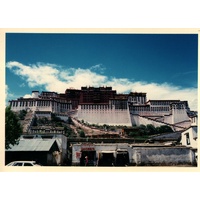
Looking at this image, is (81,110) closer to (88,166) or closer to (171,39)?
(88,166)

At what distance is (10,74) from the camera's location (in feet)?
26.3

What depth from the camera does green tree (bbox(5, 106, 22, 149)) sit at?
7902 millimetres

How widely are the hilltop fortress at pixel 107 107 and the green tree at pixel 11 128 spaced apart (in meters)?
0.20

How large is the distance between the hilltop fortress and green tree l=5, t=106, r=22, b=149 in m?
0.20

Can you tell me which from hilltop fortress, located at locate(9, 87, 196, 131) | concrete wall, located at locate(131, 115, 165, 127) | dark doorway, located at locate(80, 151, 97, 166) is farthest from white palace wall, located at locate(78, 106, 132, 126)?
dark doorway, located at locate(80, 151, 97, 166)

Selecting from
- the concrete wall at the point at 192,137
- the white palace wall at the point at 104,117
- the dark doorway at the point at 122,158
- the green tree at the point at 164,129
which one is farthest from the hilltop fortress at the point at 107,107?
the dark doorway at the point at 122,158

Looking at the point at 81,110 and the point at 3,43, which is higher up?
the point at 3,43

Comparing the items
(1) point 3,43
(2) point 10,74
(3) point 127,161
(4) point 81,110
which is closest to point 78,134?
(4) point 81,110

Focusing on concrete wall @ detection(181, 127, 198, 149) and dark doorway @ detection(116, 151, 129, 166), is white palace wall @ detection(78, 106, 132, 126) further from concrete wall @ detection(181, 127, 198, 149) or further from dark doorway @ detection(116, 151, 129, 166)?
concrete wall @ detection(181, 127, 198, 149)

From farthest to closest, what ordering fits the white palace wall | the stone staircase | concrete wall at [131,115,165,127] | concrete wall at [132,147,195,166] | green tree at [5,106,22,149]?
the white palace wall
concrete wall at [131,115,165,127]
the stone staircase
concrete wall at [132,147,195,166]
green tree at [5,106,22,149]

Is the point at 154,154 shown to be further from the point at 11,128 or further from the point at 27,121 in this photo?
the point at 11,128

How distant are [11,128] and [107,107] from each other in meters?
2.96

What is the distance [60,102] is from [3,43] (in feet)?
7.41

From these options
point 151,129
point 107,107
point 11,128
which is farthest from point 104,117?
point 11,128
